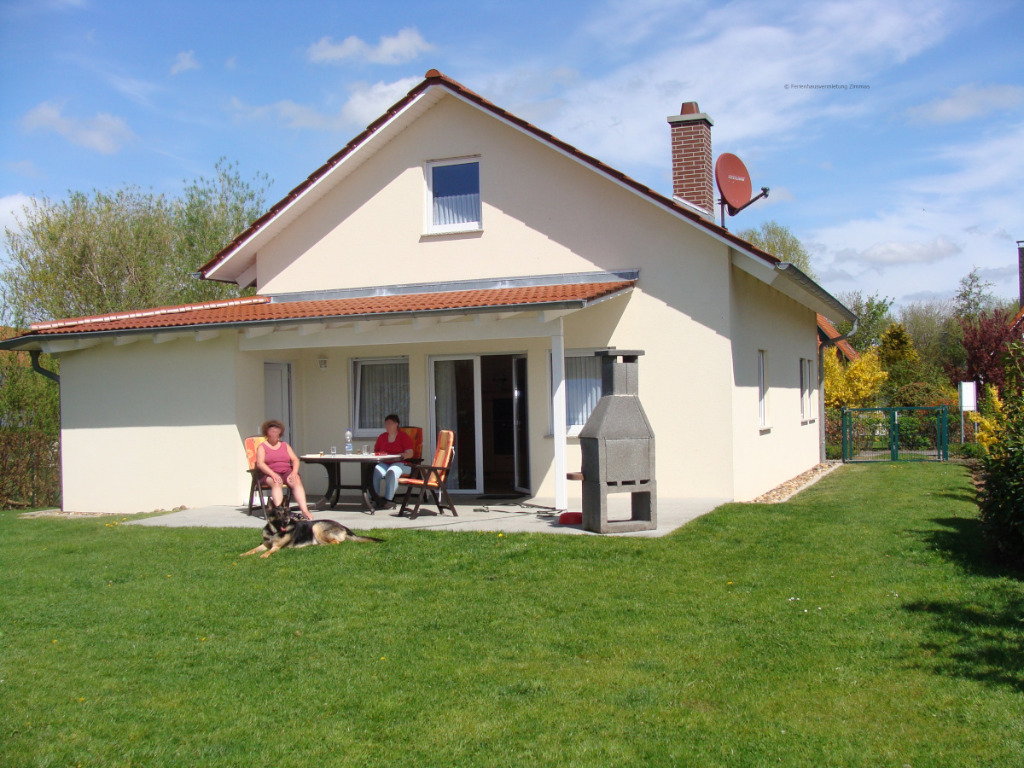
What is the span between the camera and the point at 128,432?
1370 centimetres

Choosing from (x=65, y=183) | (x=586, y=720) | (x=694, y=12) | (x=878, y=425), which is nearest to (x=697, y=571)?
(x=586, y=720)

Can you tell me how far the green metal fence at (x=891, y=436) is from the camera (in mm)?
21672

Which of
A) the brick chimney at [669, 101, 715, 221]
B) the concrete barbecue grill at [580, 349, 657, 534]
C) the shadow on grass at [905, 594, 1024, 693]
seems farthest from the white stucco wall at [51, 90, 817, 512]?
the shadow on grass at [905, 594, 1024, 693]

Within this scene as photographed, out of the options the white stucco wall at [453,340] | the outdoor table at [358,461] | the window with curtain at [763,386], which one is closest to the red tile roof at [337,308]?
the white stucco wall at [453,340]

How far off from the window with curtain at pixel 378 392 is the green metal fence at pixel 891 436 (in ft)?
39.4

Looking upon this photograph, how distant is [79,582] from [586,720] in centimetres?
542

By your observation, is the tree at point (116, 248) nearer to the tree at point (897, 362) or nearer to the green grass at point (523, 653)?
the green grass at point (523, 653)

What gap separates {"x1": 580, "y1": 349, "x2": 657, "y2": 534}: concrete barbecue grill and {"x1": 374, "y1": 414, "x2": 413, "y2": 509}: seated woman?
2.97 m

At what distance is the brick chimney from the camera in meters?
14.2

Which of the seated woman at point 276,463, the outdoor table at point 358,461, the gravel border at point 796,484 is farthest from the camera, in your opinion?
the gravel border at point 796,484

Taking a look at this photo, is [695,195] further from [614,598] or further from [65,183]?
[65,183]

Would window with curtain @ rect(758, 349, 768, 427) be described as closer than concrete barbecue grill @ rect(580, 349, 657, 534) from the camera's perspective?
No

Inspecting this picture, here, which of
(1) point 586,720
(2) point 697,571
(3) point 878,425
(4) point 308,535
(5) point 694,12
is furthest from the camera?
(3) point 878,425

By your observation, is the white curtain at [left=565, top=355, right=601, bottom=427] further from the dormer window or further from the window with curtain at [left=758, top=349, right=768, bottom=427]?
the window with curtain at [left=758, top=349, right=768, bottom=427]
